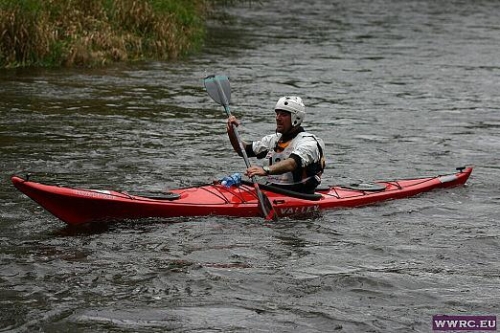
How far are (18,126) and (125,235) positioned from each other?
4.91m

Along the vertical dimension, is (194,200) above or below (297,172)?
below

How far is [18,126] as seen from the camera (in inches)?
466

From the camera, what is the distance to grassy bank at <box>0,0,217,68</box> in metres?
15.1

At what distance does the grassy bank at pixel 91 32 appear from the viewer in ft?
49.6

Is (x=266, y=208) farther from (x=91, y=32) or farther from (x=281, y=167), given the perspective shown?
(x=91, y=32)

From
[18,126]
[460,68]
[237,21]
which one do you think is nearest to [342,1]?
[237,21]

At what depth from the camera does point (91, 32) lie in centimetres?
1623

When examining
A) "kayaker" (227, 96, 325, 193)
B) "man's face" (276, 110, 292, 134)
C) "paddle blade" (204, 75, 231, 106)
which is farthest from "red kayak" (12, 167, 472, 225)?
"paddle blade" (204, 75, 231, 106)

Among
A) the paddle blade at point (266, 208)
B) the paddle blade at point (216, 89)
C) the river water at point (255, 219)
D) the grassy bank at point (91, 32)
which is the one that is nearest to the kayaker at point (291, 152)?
the paddle blade at point (266, 208)

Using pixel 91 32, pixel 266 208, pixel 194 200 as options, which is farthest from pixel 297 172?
pixel 91 32

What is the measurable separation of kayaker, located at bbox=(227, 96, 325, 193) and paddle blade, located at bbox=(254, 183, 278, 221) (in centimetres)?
17

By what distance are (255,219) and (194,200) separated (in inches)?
23.2

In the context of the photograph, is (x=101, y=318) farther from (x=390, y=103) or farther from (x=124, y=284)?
(x=390, y=103)

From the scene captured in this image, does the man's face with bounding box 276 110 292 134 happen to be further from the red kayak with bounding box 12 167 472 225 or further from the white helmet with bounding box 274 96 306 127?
the red kayak with bounding box 12 167 472 225
